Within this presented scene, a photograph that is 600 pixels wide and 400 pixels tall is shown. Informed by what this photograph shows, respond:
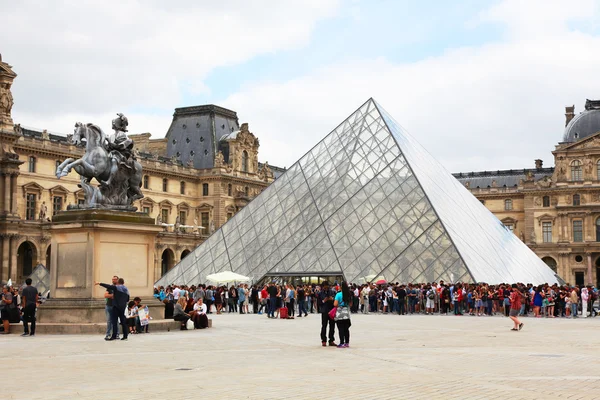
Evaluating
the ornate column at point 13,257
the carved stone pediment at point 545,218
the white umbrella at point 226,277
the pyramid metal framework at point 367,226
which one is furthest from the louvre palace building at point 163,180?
the carved stone pediment at point 545,218

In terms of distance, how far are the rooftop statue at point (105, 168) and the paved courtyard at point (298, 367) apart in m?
2.50

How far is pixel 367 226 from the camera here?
95.1 ft

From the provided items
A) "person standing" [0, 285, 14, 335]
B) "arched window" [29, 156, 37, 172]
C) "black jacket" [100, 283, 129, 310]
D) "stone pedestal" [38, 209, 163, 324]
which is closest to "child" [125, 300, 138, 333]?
"stone pedestal" [38, 209, 163, 324]

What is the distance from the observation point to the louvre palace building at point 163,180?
4894 centimetres

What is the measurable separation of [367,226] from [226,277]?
543 cm

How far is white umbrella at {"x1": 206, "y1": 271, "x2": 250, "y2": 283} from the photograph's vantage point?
28708mm

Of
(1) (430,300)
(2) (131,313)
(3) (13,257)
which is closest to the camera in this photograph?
(2) (131,313)

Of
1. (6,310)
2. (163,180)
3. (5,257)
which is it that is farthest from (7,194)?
(6,310)

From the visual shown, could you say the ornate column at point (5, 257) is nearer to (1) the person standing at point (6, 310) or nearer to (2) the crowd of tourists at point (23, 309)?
(2) the crowd of tourists at point (23, 309)

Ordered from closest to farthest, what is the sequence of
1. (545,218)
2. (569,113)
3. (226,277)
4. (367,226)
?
(226,277)
(367,226)
(545,218)
(569,113)

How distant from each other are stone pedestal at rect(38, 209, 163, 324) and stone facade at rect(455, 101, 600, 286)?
6026cm

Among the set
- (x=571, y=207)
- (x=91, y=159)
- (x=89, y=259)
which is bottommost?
(x=89, y=259)

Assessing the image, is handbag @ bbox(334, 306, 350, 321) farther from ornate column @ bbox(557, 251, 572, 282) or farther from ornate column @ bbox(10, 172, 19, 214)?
ornate column @ bbox(557, 251, 572, 282)

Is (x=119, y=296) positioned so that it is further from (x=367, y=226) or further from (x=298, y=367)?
(x=367, y=226)
